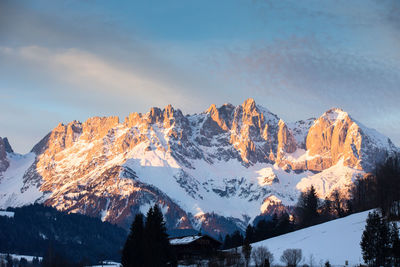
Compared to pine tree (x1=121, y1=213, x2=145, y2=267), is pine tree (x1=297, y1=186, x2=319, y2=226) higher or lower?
pine tree (x1=297, y1=186, x2=319, y2=226)

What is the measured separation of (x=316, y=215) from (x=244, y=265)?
231 feet

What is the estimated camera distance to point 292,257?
350 ft

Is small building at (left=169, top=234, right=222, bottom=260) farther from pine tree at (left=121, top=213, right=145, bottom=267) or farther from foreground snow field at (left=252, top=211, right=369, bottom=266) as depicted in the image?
pine tree at (left=121, top=213, right=145, bottom=267)

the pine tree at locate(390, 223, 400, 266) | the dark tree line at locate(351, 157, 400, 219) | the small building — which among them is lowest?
the pine tree at locate(390, 223, 400, 266)

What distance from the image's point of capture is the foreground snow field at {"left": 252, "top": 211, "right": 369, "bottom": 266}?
347 ft

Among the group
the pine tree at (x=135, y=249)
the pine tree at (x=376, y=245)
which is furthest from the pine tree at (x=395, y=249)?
the pine tree at (x=135, y=249)

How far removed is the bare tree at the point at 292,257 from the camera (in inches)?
4123

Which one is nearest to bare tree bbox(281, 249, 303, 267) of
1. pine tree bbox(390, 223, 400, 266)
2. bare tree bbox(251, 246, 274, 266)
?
bare tree bbox(251, 246, 274, 266)

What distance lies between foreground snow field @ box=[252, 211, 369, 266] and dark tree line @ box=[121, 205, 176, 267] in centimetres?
2362

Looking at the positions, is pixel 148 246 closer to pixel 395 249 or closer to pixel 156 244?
pixel 156 244

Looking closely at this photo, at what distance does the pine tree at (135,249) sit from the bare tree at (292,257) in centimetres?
2535

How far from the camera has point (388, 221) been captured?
4496 inches

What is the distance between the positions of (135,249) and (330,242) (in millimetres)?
40709

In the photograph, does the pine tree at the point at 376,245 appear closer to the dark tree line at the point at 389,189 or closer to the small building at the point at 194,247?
the dark tree line at the point at 389,189
